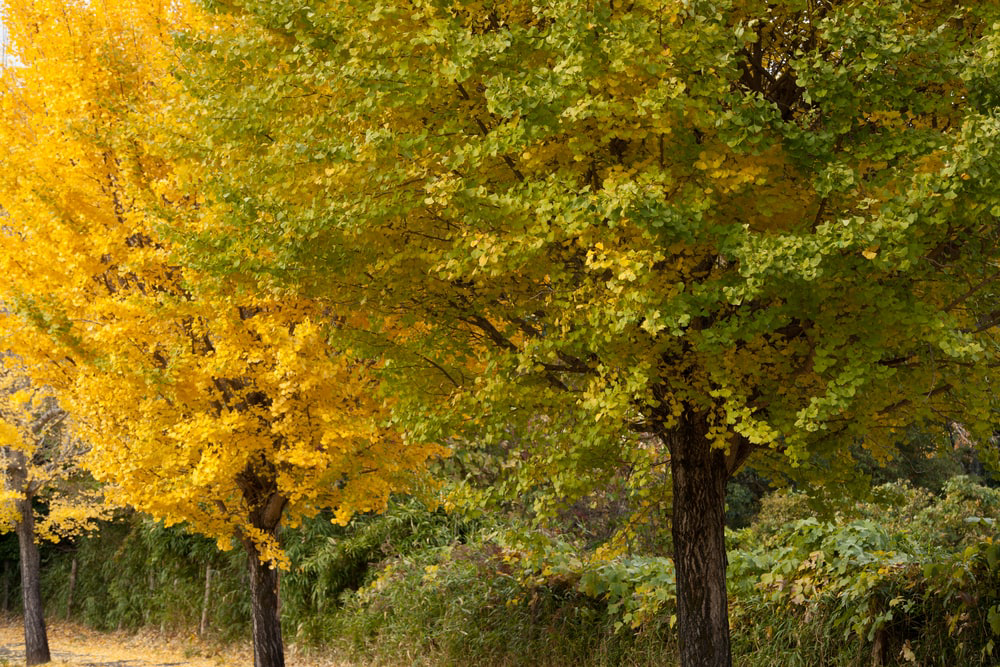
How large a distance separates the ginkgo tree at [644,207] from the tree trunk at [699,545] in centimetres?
2

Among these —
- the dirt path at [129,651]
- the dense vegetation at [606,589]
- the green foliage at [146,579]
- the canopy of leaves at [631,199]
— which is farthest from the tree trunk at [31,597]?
the canopy of leaves at [631,199]

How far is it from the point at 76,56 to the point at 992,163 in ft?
28.5

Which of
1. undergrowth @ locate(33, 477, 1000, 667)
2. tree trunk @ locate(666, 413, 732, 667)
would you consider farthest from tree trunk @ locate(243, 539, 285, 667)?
tree trunk @ locate(666, 413, 732, 667)

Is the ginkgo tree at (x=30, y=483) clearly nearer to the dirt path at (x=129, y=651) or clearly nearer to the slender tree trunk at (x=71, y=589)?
the dirt path at (x=129, y=651)

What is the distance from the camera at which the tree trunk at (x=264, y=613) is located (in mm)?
11000

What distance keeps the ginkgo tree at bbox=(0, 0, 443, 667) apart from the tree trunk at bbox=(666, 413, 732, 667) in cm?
288

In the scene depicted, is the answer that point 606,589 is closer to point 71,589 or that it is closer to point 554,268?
Answer: point 554,268

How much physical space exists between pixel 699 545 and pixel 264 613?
605cm

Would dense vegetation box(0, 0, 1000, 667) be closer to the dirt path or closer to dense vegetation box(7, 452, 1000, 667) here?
dense vegetation box(7, 452, 1000, 667)

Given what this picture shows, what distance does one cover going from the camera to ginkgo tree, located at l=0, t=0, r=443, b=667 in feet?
28.8

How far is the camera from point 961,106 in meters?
6.39

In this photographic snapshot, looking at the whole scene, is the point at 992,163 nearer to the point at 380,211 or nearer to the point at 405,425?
the point at 380,211

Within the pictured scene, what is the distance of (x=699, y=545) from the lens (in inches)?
287

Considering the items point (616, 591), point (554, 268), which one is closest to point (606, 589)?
point (616, 591)
